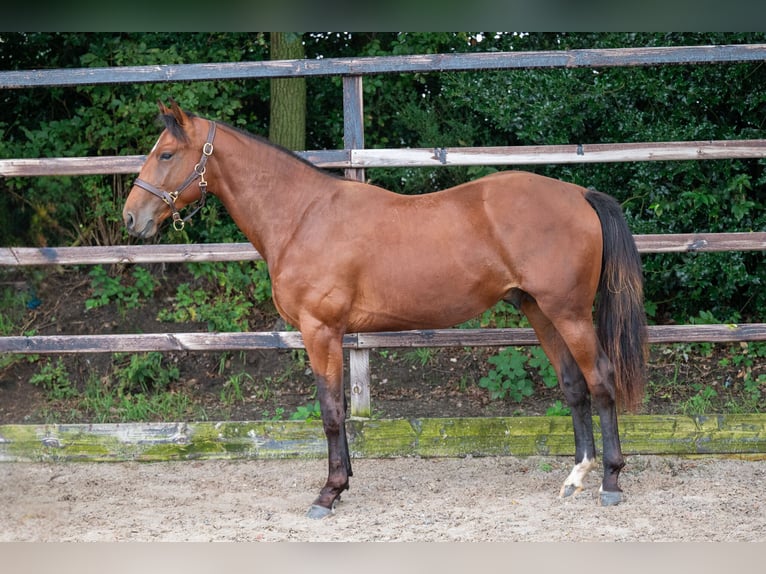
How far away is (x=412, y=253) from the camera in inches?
159

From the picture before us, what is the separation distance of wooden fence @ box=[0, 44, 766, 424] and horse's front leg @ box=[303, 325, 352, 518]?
0.69 m

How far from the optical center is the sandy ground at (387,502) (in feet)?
12.2

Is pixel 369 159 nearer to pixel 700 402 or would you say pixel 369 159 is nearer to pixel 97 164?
pixel 97 164

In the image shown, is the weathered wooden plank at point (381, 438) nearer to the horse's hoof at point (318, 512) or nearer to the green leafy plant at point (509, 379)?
the green leafy plant at point (509, 379)

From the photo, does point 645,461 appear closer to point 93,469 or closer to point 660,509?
point 660,509

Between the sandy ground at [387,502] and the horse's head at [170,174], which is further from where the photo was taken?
the horse's head at [170,174]

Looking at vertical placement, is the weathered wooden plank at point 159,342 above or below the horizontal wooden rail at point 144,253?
below

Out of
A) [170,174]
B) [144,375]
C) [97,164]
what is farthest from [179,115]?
[144,375]

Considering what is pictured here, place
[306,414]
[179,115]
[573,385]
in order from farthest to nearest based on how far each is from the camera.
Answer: [306,414] < [573,385] < [179,115]

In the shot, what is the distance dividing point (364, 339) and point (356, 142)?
122 centimetres

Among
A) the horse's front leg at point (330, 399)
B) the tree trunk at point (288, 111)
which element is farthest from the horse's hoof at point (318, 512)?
the tree trunk at point (288, 111)

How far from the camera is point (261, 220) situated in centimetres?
417

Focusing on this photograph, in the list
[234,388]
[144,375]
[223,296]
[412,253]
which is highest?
[412,253]
